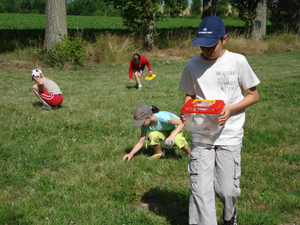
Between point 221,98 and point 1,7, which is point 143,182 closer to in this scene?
point 221,98

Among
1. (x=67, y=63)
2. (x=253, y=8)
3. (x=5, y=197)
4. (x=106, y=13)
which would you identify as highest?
(x=106, y=13)

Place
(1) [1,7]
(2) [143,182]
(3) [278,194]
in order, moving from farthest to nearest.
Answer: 1. (1) [1,7]
2. (2) [143,182]
3. (3) [278,194]

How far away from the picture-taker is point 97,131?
5965 mm

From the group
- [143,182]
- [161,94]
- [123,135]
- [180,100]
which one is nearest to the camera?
[143,182]

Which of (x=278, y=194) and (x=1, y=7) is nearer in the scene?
(x=278, y=194)

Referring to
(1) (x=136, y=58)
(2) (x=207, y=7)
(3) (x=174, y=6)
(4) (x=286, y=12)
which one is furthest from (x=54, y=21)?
(4) (x=286, y=12)

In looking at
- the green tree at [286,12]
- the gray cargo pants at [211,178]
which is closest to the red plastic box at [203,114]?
the gray cargo pants at [211,178]

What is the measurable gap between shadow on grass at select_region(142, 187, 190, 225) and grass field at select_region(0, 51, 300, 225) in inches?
0.5

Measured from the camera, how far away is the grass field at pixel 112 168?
3.36m

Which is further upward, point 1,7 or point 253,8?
point 1,7

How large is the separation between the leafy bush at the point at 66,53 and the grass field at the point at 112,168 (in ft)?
21.3

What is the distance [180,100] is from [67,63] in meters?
8.16

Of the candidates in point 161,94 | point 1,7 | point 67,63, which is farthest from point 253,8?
point 1,7

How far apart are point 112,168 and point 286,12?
156 ft
